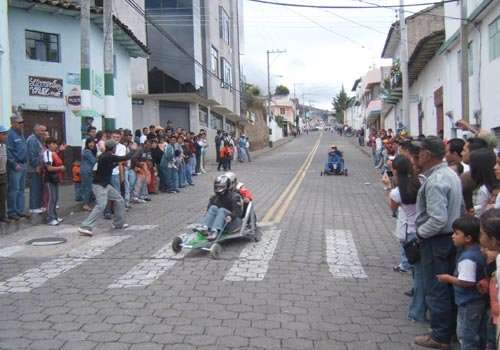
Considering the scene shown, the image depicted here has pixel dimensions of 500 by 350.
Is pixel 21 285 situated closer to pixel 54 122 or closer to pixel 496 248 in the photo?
pixel 496 248

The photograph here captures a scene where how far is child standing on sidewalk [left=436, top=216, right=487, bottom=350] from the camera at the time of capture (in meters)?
4.16

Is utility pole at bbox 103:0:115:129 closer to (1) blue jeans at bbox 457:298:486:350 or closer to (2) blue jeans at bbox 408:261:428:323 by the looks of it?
(2) blue jeans at bbox 408:261:428:323

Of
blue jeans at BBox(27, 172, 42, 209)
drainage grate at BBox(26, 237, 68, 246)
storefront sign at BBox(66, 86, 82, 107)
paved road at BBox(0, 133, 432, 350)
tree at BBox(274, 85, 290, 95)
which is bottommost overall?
paved road at BBox(0, 133, 432, 350)

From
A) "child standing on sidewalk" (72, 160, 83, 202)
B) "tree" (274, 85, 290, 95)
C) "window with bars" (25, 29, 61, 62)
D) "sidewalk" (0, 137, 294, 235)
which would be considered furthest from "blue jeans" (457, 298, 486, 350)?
"tree" (274, 85, 290, 95)

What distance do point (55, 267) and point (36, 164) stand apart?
3.98 meters

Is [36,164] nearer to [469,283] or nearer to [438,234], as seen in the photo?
[438,234]

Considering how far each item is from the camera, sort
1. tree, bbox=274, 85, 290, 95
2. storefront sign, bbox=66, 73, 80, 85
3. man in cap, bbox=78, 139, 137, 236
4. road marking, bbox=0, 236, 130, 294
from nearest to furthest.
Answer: road marking, bbox=0, 236, 130, 294, man in cap, bbox=78, 139, 137, 236, storefront sign, bbox=66, 73, 80, 85, tree, bbox=274, 85, 290, 95

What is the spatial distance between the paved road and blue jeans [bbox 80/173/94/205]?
1580mm

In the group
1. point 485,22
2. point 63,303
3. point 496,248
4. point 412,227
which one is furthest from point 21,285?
point 485,22

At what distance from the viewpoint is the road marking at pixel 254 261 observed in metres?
6.82

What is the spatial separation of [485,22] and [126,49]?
45.5ft

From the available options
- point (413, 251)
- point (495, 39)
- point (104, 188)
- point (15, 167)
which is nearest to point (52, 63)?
point (15, 167)

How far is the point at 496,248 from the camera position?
3.83 m

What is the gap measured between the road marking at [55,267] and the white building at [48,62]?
8.59 meters
